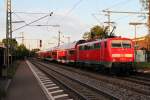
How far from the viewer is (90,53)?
3828 cm

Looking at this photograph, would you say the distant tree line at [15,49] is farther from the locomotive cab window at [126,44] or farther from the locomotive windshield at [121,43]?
the locomotive cab window at [126,44]

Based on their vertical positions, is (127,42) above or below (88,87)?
above

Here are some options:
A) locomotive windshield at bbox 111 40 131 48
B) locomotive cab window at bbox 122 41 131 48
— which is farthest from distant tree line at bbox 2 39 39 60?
locomotive cab window at bbox 122 41 131 48

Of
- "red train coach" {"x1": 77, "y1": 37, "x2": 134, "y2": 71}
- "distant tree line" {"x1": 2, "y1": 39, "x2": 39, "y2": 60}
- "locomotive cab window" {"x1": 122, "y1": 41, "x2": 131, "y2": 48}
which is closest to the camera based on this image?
"red train coach" {"x1": 77, "y1": 37, "x2": 134, "y2": 71}

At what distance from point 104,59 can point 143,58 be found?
2635 centimetres

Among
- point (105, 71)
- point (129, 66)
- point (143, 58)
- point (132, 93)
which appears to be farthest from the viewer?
point (143, 58)

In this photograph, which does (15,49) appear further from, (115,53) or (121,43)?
(115,53)

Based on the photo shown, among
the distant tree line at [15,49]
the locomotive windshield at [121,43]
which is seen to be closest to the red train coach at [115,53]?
the locomotive windshield at [121,43]

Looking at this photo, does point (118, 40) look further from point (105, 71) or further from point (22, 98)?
point (22, 98)

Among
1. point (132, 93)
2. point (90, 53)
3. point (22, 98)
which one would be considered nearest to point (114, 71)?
point (90, 53)

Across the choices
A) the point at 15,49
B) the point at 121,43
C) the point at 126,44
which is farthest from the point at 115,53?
the point at 15,49

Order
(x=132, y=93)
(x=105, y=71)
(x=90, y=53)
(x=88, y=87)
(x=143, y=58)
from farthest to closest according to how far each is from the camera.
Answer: (x=143, y=58), (x=90, y=53), (x=105, y=71), (x=88, y=87), (x=132, y=93)

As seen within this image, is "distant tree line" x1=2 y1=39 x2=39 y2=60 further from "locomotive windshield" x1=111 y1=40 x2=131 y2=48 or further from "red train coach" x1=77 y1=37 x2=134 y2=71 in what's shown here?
"locomotive windshield" x1=111 y1=40 x2=131 y2=48

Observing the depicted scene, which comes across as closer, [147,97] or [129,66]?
[147,97]
